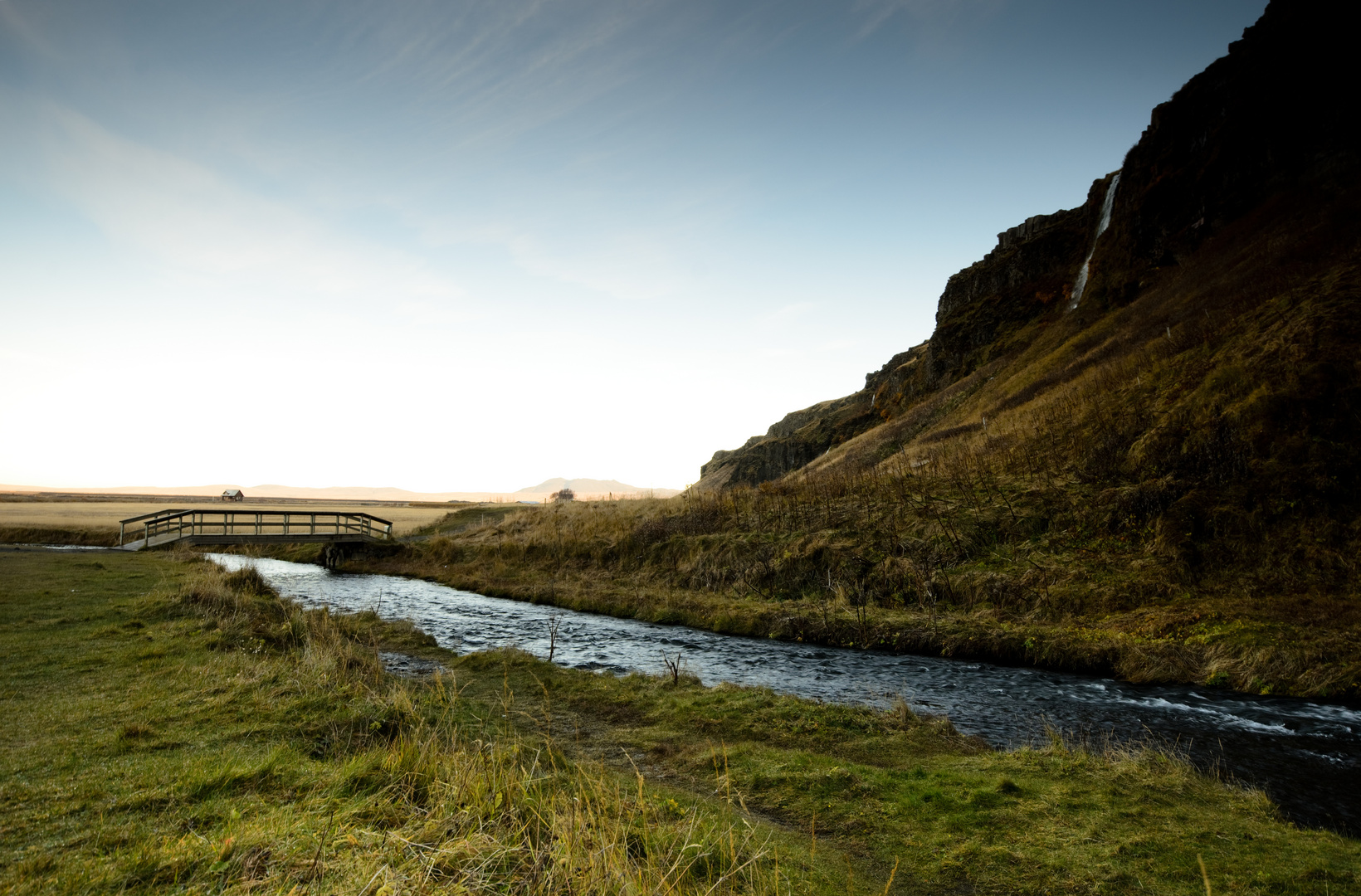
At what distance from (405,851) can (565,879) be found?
4.61ft

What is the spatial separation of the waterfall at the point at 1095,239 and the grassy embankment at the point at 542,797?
51541mm

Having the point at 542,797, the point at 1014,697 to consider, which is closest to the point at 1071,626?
the point at 1014,697

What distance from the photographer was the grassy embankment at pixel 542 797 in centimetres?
488

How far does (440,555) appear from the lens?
39.5 m

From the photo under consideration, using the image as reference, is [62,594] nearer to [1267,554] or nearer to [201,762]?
[201,762]

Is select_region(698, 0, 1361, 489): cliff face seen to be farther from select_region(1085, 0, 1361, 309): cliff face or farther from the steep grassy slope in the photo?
the steep grassy slope

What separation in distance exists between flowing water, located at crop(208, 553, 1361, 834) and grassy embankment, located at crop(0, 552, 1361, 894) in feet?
5.54

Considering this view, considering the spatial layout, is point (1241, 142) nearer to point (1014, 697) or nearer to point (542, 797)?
point (1014, 697)

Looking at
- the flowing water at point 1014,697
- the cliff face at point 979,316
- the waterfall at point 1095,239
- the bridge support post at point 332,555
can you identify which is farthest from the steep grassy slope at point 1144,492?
the cliff face at point 979,316

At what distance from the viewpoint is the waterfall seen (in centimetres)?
5129

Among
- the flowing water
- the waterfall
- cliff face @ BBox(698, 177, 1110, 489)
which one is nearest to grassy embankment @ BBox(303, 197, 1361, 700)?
the flowing water

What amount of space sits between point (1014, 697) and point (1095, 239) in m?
55.2

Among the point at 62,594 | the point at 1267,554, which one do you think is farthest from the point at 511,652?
the point at 1267,554

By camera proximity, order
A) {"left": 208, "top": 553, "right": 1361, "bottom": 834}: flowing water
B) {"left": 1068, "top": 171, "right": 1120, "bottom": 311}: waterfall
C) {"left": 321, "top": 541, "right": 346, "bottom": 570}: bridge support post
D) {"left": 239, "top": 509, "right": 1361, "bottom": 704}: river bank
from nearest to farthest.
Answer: {"left": 208, "top": 553, "right": 1361, "bottom": 834}: flowing water
{"left": 239, "top": 509, "right": 1361, "bottom": 704}: river bank
{"left": 321, "top": 541, "right": 346, "bottom": 570}: bridge support post
{"left": 1068, "top": 171, "right": 1120, "bottom": 311}: waterfall
